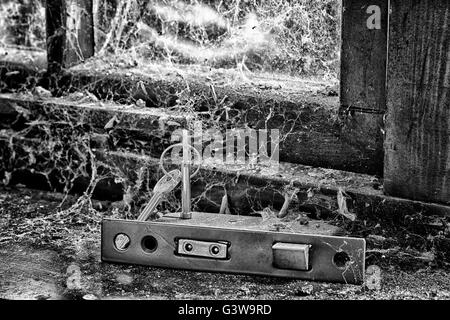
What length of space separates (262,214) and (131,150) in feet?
1.24

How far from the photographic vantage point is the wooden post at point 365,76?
61.2 inches

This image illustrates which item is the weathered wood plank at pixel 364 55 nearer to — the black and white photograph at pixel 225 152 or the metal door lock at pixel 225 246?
the black and white photograph at pixel 225 152

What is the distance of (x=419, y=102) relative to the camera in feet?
4.88

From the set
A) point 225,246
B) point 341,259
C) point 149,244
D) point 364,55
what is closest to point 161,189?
point 149,244


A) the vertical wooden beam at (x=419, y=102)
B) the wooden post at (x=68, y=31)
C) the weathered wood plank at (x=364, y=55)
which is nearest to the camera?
the vertical wooden beam at (x=419, y=102)

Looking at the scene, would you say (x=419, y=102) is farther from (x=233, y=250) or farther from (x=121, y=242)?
(x=121, y=242)

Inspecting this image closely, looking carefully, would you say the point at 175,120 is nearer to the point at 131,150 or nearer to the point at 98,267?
the point at 131,150

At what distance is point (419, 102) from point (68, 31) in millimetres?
876

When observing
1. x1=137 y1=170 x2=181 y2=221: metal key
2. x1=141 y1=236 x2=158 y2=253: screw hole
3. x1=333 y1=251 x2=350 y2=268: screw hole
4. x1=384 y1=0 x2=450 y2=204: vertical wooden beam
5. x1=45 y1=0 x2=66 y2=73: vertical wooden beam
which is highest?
x1=45 y1=0 x2=66 y2=73: vertical wooden beam

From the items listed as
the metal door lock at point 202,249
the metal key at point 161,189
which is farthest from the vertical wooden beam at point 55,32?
the metal door lock at point 202,249

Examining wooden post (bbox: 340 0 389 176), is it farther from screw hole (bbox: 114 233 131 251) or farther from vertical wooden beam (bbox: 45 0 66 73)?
vertical wooden beam (bbox: 45 0 66 73)

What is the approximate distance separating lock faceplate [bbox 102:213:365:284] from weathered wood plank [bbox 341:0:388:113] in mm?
325

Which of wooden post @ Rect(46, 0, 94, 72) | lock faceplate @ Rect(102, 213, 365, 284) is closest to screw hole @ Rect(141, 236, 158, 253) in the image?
lock faceplate @ Rect(102, 213, 365, 284)

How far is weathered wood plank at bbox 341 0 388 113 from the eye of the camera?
1550 mm
